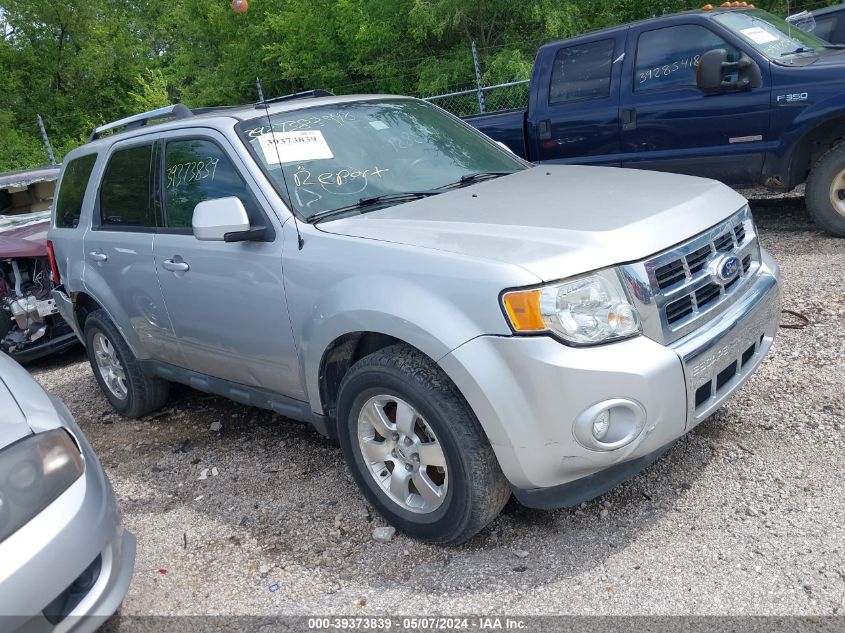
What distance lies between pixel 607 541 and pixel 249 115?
261 centimetres

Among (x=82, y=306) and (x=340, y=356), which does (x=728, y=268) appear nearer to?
(x=340, y=356)

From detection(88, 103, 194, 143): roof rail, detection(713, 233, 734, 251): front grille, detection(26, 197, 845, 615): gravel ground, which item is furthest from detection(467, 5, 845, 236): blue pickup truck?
detection(88, 103, 194, 143): roof rail

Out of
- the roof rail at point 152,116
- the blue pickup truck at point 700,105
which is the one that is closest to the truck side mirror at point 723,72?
the blue pickup truck at point 700,105

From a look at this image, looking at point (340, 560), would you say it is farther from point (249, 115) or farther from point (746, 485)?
point (249, 115)

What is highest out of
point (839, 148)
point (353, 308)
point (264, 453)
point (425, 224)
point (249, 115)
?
point (249, 115)

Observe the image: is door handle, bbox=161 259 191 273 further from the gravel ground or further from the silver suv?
the gravel ground

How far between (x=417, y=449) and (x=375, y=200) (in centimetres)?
118

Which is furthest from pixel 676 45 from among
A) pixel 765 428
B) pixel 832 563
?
pixel 832 563

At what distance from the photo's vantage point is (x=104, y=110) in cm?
3119

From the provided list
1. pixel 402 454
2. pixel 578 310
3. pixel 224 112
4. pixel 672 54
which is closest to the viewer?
pixel 578 310

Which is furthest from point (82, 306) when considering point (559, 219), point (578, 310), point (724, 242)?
point (724, 242)

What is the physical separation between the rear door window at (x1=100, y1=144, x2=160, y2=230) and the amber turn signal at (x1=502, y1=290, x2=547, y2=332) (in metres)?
2.40

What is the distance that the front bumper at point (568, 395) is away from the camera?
262 centimetres

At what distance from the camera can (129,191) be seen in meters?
4.52
